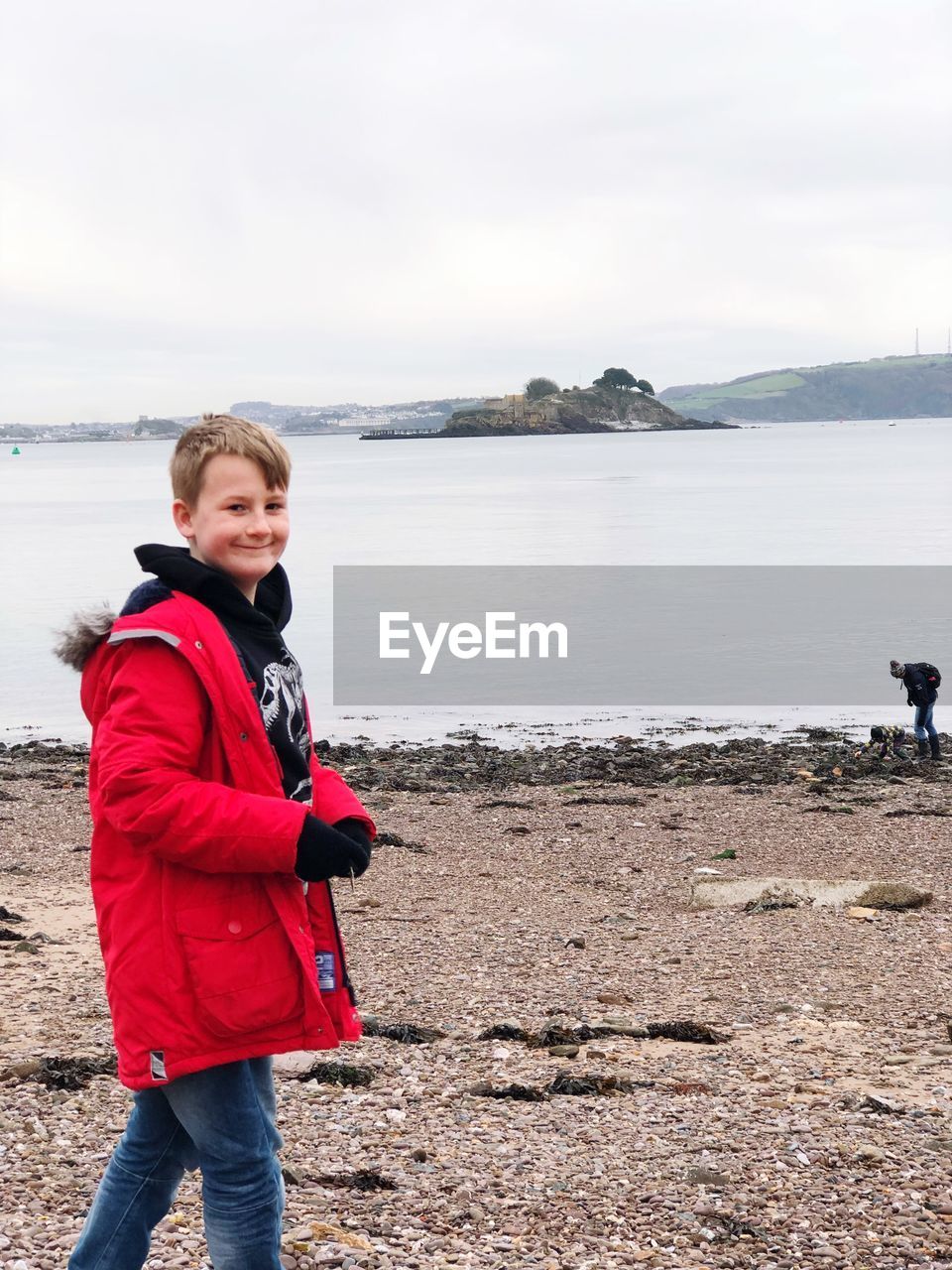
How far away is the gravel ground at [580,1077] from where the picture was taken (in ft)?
14.1

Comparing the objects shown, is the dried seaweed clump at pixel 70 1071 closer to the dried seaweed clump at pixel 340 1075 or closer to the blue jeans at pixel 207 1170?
the dried seaweed clump at pixel 340 1075

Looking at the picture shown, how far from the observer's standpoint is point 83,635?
3078mm

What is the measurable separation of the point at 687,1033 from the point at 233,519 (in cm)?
443

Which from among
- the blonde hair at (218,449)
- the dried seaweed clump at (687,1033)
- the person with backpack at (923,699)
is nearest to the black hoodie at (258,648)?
the blonde hair at (218,449)

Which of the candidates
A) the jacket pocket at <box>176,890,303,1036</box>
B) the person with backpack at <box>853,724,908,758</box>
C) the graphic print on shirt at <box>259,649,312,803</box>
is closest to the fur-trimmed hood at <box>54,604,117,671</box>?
the graphic print on shirt at <box>259,649,312,803</box>

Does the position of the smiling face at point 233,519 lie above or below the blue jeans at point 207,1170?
above

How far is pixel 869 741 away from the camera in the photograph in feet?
62.7

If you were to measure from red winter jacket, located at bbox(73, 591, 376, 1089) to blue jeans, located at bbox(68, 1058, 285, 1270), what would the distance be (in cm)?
12

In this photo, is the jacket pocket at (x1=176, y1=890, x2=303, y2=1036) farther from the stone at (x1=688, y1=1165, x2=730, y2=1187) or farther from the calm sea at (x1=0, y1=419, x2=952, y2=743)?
the calm sea at (x1=0, y1=419, x2=952, y2=743)

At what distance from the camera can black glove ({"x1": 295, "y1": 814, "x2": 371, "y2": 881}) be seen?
2.95m

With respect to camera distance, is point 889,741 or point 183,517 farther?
point 889,741

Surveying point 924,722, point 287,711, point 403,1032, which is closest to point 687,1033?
point 403,1032

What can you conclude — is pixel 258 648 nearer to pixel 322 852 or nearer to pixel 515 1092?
pixel 322 852

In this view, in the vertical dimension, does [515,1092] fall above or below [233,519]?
below
